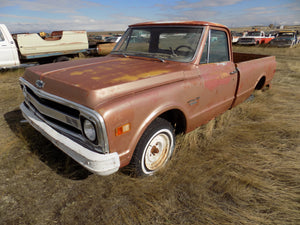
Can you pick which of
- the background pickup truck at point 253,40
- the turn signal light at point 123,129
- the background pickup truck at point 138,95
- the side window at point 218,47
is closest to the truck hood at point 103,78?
the background pickup truck at point 138,95

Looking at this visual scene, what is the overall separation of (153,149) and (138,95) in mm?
744

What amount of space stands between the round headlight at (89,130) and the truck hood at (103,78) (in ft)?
0.55

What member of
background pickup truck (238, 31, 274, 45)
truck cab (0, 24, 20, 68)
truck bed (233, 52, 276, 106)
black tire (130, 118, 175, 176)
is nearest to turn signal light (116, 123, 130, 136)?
black tire (130, 118, 175, 176)

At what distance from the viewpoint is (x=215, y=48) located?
2906 millimetres

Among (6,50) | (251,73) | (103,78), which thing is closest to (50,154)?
(103,78)

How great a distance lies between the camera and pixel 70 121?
185 centimetres

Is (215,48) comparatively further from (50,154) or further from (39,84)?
(50,154)

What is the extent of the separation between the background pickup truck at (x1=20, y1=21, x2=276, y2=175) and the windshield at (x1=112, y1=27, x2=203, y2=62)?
1 centimetres

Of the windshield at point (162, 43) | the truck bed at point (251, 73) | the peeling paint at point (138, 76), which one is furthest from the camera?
the truck bed at point (251, 73)

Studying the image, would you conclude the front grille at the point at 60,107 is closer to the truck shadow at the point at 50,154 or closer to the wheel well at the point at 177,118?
the truck shadow at the point at 50,154

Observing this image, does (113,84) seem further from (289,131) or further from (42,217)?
(289,131)

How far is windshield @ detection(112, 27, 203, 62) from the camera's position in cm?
267

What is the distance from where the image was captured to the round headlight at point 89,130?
172 centimetres

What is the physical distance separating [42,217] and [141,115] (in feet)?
4.39
